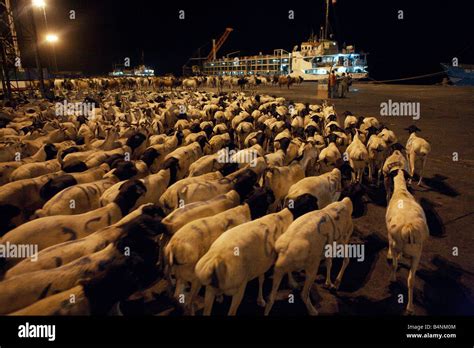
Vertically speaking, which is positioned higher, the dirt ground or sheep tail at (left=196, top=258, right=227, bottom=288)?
sheep tail at (left=196, top=258, right=227, bottom=288)

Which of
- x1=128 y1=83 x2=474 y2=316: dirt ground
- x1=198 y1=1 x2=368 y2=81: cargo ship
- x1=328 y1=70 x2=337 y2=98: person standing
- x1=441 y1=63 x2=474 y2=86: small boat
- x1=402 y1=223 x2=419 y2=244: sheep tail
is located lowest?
x1=128 y1=83 x2=474 y2=316: dirt ground

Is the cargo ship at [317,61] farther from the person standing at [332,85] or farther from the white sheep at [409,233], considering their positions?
the white sheep at [409,233]

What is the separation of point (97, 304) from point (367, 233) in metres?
5.36

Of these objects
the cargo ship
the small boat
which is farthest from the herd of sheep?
the small boat

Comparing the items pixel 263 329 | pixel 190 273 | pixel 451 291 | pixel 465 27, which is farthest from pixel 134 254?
pixel 465 27

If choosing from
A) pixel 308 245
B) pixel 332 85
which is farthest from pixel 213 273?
pixel 332 85

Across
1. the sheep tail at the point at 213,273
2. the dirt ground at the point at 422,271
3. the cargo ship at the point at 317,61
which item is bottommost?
the dirt ground at the point at 422,271

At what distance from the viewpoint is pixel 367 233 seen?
7.12m

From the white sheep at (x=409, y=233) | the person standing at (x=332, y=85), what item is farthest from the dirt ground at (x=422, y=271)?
the person standing at (x=332, y=85)

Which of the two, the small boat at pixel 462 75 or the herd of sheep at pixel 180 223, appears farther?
the small boat at pixel 462 75

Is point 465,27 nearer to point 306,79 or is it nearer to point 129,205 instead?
point 306,79

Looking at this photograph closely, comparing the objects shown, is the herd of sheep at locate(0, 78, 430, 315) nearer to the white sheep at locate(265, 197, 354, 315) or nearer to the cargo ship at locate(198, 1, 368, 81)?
the white sheep at locate(265, 197, 354, 315)

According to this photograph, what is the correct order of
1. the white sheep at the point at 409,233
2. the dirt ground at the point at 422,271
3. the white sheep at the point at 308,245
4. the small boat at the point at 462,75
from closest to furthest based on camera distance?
the white sheep at the point at 308,245, the white sheep at the point at 409,233, the dirt ground at the point at 422,271, the small boat at the point at 462,75

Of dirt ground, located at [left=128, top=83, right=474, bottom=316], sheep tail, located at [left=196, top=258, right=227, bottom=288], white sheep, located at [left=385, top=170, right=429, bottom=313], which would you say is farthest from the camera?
dirt ground, located at [left=128, top=83, right=474, bottom=316]
